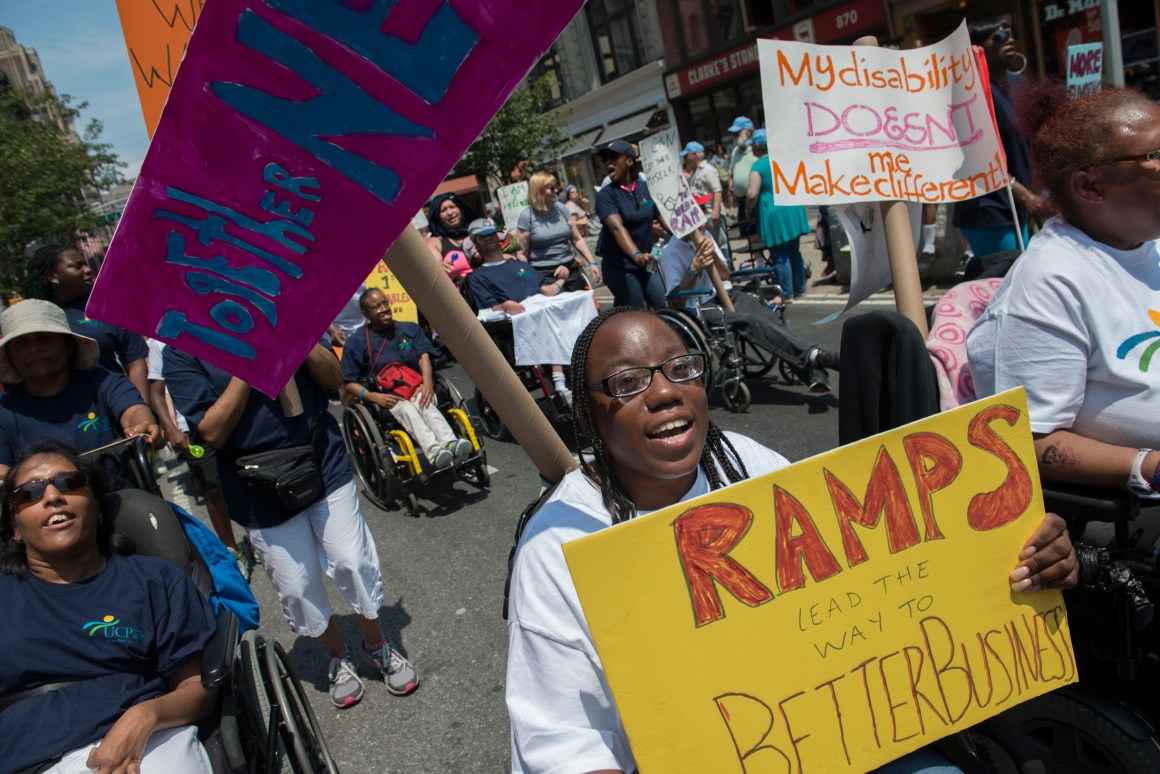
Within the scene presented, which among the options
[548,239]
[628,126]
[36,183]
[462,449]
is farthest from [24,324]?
[628,126]

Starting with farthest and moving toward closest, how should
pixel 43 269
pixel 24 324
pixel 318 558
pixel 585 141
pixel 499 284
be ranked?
pixel 585 141
pixel 499 284
pixel 43 269
pixel 318 558
pixel 24 324

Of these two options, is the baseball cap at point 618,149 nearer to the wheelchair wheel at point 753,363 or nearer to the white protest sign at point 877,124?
the wheelchair wheel at point 753,363

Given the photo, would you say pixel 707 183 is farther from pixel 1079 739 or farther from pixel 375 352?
pixel 1079 739

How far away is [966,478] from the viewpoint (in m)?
1.48

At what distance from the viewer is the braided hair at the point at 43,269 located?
14.7 feet

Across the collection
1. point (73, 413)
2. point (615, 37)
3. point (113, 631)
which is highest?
point (615, 37)

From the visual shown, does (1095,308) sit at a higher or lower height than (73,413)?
lower

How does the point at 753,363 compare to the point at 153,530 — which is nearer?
the point at 153,530

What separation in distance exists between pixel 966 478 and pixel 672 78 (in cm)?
2461

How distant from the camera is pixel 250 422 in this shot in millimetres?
3086

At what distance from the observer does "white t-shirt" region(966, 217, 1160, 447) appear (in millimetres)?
1873

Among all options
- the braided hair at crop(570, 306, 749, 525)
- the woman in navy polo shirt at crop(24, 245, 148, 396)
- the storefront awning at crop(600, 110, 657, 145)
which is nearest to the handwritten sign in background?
the braided hair at crop(570, 306, 749, 525)

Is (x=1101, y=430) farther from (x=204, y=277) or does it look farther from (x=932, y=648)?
(x=204, y=277)

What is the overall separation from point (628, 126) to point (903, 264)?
2562 cm
